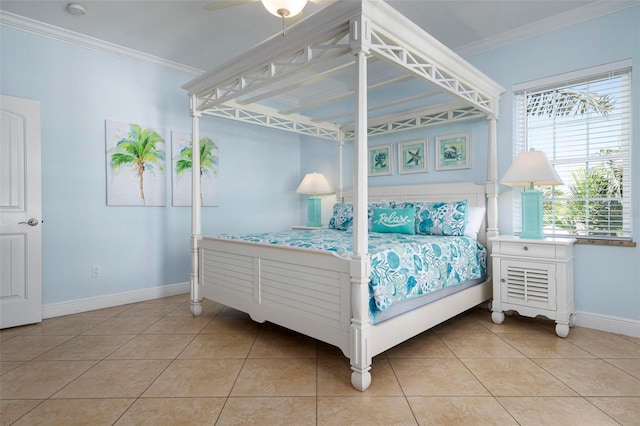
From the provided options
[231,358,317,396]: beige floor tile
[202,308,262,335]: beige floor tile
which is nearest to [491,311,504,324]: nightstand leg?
[231,358,317,396]: beige floor tile

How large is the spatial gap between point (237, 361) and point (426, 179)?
279cm

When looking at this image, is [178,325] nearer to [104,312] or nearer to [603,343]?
[104,312]

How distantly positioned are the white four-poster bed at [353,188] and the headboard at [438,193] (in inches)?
0.4

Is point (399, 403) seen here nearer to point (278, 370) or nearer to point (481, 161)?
point (278, 370)

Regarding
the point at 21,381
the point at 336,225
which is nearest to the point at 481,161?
the point at 336,225

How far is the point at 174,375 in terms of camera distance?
81.7 inches

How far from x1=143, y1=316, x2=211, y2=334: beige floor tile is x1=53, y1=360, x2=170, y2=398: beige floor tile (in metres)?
0.56

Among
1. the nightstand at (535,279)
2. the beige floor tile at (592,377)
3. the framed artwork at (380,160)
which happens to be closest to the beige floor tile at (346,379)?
the beige floor tile at (592,377)

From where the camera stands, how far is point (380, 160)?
14.2ft

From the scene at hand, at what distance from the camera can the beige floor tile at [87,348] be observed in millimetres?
2346

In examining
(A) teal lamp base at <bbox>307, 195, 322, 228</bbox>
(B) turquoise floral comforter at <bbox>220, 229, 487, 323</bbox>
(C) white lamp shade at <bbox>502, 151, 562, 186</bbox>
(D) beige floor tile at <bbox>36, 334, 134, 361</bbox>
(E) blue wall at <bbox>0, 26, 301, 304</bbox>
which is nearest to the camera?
(B) turquoise floral comforter at <bbox>220, 229, 487, 323</bbox>

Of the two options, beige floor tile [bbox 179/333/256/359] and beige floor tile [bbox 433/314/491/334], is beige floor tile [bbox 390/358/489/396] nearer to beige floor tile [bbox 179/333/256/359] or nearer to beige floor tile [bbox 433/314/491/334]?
beige floor tile [bbox 433/314/491/334]

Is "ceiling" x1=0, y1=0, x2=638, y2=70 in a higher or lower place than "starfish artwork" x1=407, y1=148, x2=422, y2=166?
higher

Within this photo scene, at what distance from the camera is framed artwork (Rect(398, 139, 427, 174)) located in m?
3.93
